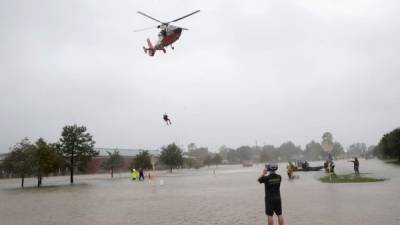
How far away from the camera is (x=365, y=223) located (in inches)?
420

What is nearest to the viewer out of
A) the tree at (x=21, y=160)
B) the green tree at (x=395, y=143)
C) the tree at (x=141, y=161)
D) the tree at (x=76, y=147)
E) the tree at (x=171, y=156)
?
the tree at (x=21, y=160)

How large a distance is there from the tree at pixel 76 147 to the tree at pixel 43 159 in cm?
318

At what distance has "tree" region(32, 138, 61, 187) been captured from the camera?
1737 inches

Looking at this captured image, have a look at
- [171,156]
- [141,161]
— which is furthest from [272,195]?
[171,156]

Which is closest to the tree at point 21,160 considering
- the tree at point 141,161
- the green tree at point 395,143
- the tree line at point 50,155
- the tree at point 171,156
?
the tree line at point 50,155

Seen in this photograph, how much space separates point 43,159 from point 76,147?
5876mm

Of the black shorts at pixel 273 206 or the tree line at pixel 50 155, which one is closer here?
the black shorts at pixel 273 206

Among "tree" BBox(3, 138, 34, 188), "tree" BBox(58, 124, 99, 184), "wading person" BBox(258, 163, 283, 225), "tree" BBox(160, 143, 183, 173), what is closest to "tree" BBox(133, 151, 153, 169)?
"tree" BBox(160, 143, 183, 173)

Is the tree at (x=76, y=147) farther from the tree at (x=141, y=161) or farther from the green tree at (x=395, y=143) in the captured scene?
the green tree at (x=395, y=143)

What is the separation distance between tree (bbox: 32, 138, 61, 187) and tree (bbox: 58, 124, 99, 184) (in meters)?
3.18

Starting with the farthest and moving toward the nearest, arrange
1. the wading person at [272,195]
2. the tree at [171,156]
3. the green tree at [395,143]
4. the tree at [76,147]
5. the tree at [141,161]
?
1. the tree at [171,156]
2. the tree at [141,161]
3. the green tree at [395,143]
4. the tree at [76,147]
5. the wading person at [272,195]

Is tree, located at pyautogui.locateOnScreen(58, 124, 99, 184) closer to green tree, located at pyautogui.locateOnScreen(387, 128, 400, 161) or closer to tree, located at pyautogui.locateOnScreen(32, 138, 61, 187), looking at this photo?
tree, located at pyautogui.locateOnScreen(32, 138, 61, 187)

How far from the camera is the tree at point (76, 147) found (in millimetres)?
49812

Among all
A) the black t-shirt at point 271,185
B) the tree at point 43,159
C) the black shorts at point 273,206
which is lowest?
the black shorts at point 273,206
